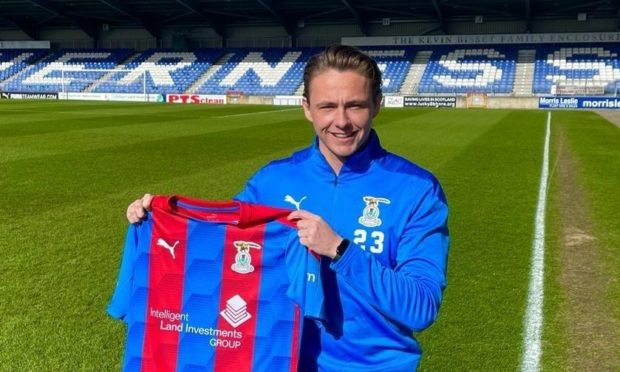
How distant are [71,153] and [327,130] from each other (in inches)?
494

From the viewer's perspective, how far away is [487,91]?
137ft

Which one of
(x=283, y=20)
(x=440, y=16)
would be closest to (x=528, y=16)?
(x=440, y=16)

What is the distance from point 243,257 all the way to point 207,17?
163 feet

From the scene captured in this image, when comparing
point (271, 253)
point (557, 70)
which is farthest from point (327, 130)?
point (557, 70)

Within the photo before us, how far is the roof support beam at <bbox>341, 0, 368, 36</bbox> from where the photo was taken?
1705 inches

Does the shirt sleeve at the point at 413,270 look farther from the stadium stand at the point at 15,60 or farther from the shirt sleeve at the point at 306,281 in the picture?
the stadium stand at the point at 15,60

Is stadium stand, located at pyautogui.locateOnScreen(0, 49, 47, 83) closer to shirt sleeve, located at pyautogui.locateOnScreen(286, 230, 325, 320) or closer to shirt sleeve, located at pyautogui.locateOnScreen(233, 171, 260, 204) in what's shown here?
shirt sleeve, located at pyautogui.locateOnScreen(233, 171, 260, 204)

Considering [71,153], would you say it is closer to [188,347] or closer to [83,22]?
[188,347]

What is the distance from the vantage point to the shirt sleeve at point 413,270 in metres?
1.65

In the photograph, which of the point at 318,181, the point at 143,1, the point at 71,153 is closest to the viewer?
the point at 318,181

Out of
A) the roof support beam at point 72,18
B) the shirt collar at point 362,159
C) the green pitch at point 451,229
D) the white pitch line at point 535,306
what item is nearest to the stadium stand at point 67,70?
the roof support beam at point 72,18

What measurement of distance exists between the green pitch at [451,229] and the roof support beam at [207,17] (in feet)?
100

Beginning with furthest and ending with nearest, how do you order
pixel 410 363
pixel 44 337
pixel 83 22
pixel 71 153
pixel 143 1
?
pixel 83 22
pixel 143 1
pixel 71 153
pixel 44 337
pixel 410 363

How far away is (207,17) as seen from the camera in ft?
161
